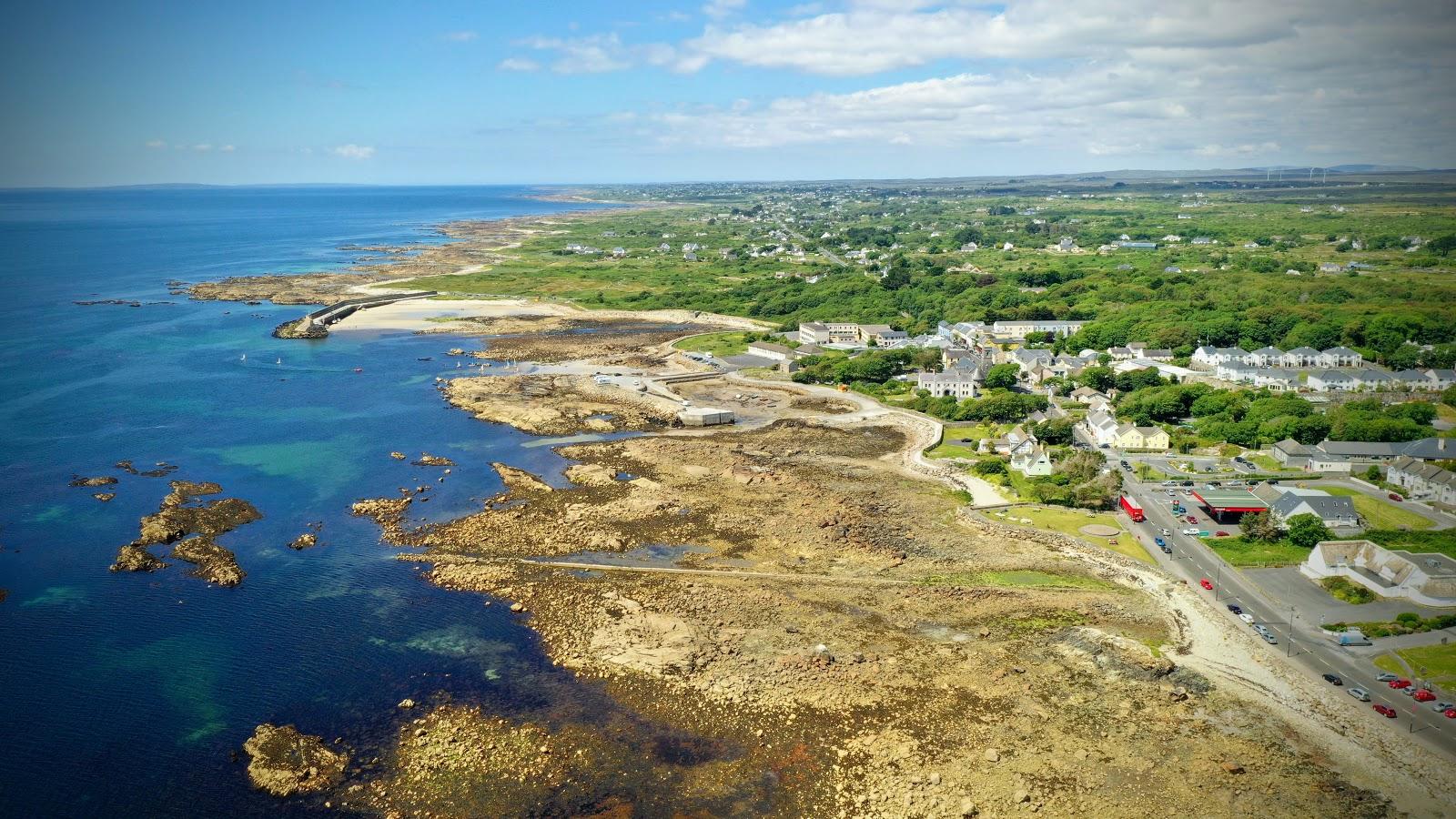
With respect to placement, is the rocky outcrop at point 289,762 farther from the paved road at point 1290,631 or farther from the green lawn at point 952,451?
the green lawn at point 952,451

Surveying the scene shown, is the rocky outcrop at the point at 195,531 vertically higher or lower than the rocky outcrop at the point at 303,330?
lower

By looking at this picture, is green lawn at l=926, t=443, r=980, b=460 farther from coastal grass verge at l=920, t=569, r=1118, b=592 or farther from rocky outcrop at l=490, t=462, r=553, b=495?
rocky outcrop at l=490, t=462, r=553, b=495

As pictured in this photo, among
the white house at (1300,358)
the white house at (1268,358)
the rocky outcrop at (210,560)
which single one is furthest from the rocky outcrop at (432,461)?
the white house at (1300,358)

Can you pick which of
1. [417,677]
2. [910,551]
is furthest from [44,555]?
[910,551]

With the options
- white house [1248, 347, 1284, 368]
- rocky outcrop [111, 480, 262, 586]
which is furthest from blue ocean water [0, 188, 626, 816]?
white house [1248, 347, 1284, 368]

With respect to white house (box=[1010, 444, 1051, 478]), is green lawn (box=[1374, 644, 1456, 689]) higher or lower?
lower

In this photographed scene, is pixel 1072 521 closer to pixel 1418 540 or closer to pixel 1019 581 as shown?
pixel 1019 581

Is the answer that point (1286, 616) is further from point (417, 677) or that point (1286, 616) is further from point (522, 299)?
point (522, 299)
